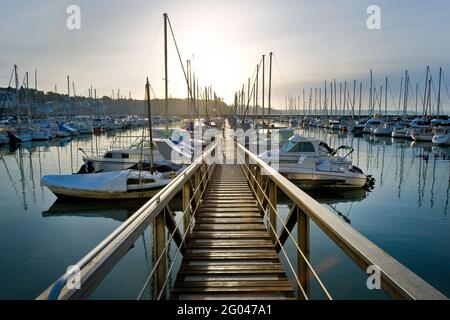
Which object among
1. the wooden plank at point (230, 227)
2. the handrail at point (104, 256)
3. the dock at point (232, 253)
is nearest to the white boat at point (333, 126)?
the dock at point (232, 253)

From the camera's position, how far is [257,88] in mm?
40688

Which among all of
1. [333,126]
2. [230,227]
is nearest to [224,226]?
[230,227]

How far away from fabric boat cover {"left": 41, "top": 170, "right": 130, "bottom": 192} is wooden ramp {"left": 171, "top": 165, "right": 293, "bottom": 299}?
25.1 ft

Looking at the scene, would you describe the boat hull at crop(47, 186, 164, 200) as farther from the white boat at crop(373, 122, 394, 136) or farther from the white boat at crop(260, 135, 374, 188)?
the white boat at crop(373, 122, 394, 136)

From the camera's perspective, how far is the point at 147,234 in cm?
1111

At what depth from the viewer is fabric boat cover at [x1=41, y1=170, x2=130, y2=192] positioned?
14.2 metres

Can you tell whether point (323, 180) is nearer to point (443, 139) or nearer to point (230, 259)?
point (230, 259)

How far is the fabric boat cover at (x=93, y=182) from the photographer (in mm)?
14250

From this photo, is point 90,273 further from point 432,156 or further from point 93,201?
point 432,156

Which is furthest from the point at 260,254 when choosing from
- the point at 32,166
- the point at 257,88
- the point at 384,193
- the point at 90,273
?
the point at 257,88

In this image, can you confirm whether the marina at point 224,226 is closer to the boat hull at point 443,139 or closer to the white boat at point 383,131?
the boat hull at point 443,139

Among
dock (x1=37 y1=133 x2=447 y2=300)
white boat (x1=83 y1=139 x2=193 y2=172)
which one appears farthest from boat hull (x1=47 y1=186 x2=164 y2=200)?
dock (x1=37 y1=133 x2=447 y2=300)
